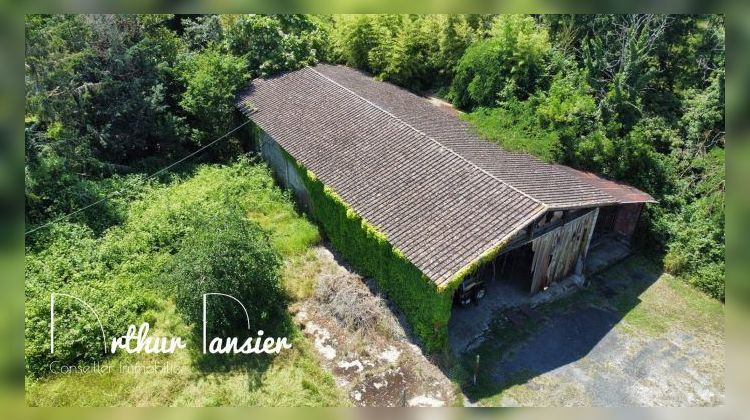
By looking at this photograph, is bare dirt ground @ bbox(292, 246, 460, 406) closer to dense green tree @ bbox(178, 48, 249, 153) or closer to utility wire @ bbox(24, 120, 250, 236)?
utility wire @ bbox(24, 120, 250, 236)

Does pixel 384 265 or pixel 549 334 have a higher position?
pixel 384 265

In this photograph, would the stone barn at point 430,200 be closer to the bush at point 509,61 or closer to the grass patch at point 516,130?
the grass patch at point 516,130

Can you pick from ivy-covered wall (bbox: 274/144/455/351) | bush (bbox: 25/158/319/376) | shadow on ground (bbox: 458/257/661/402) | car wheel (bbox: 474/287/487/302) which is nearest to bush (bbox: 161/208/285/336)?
bush (bbox: 25/158/319/376)

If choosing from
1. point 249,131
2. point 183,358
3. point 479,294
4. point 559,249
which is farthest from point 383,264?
point 249,131

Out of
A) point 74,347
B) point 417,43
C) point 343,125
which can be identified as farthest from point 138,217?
point 417,43

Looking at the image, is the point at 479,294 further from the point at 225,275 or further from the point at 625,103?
the point at 625,103

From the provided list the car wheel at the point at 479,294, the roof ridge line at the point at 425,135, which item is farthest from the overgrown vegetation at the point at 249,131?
the roof ridge line at the point at 425,135

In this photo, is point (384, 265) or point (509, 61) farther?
point (509, 61)
